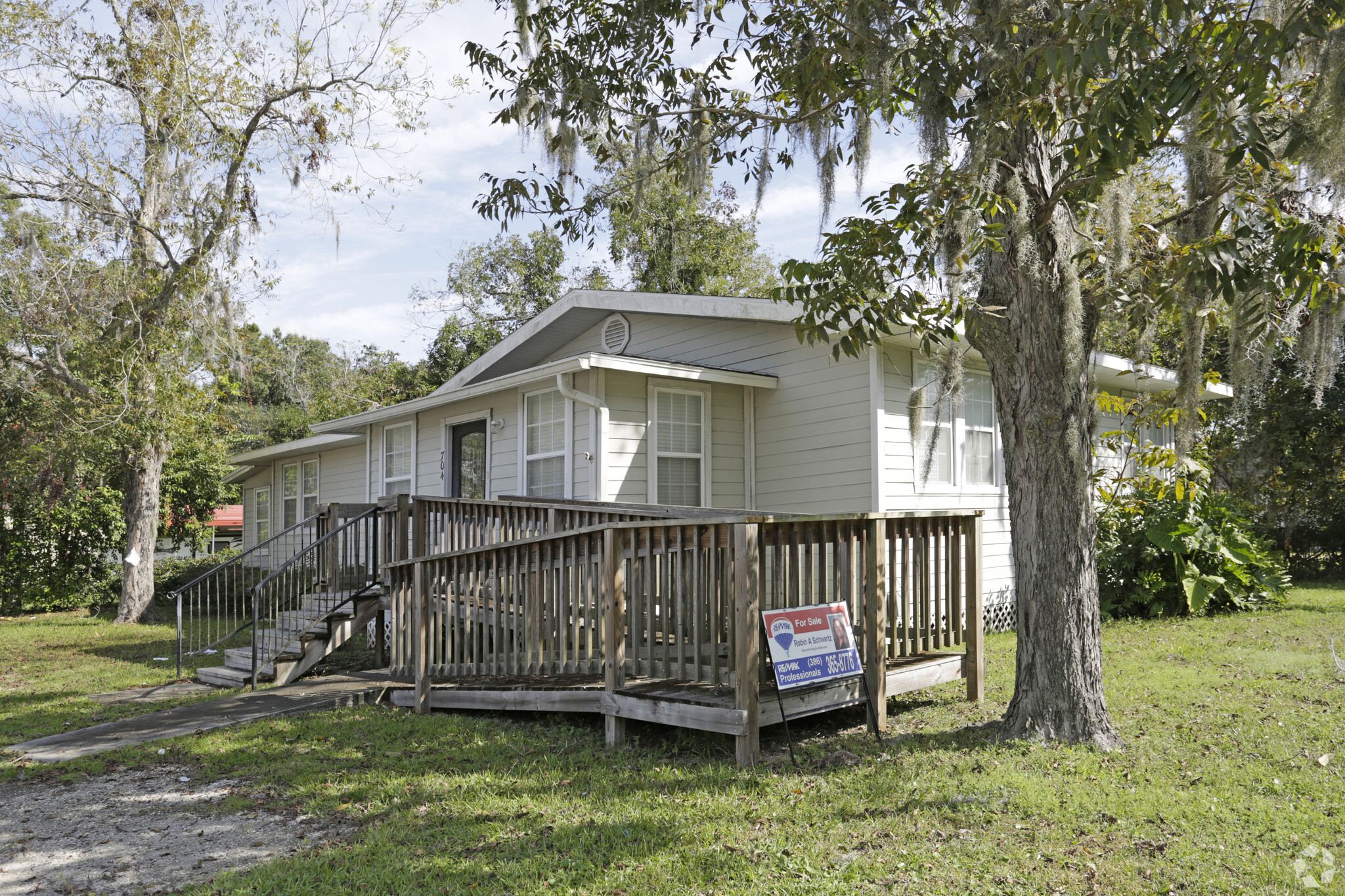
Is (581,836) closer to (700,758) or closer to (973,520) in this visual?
(700,758)

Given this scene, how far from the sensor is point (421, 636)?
7.38 metres

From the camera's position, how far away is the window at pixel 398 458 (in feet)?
46.0

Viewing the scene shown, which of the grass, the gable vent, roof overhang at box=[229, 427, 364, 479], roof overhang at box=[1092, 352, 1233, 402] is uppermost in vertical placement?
the gable vent

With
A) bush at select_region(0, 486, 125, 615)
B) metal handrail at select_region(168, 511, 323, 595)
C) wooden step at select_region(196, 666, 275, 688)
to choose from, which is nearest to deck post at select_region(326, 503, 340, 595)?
metal handrail at select_region(168, 511, 323, 595)

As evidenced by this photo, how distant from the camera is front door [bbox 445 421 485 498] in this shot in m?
12.5

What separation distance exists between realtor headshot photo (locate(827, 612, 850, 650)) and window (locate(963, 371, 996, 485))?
607 centimetres

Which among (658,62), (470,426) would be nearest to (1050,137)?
(658,62)

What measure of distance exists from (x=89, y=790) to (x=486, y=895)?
3.54 meters

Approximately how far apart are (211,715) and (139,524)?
394 inches

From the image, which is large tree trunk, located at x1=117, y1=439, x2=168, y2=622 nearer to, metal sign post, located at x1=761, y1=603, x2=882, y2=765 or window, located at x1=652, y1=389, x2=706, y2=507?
window, located at x1=652, y1=389, x2=706, y2=507

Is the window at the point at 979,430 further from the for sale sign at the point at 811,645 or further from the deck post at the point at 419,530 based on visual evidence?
the deck post at the point at 419,530

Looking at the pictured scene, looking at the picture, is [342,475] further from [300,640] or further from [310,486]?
[300,640]

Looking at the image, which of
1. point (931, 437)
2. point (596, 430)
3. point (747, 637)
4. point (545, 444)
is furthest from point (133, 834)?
point (931, 437)

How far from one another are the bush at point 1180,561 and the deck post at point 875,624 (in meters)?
6.26
